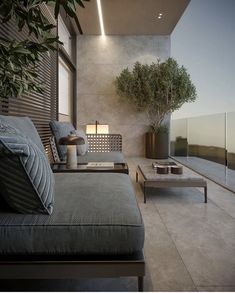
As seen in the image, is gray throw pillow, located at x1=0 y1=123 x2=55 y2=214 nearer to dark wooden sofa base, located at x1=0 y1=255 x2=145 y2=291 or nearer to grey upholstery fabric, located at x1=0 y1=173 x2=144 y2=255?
grey upholstery fabric, located at x1=0 y1=173 x2=144 y2=255

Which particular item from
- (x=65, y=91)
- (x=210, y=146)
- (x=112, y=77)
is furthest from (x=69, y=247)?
(x=112, y=77)

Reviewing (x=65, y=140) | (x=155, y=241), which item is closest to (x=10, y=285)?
(x=155, y=241)

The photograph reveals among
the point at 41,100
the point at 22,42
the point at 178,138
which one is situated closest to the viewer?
the point at 22,42

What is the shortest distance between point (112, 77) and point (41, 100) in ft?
11.9

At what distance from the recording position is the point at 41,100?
3.72 meters

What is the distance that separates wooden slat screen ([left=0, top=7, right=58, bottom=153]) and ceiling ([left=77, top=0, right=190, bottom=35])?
5.22ft

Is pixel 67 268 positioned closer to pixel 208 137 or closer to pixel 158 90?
pixel 208 137

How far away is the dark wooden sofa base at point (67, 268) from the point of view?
108cm

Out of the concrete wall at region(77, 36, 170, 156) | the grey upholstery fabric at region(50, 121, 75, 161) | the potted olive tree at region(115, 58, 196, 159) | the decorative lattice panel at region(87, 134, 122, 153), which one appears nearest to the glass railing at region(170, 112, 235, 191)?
the potted olive tree at region(115, 58, 196, 159)

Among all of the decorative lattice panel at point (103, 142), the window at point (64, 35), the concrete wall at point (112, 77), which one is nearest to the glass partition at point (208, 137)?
the decorative lattice panel at point (103, 142)

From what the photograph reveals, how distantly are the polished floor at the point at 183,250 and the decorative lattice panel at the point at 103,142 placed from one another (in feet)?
7.74

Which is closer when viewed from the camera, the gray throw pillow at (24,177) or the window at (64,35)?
the gray throw pillow at (24,177)

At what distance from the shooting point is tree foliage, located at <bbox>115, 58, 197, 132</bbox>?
612 centimetres

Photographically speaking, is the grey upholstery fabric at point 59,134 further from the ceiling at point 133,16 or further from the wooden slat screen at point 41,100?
the ceiling at point 133,16
